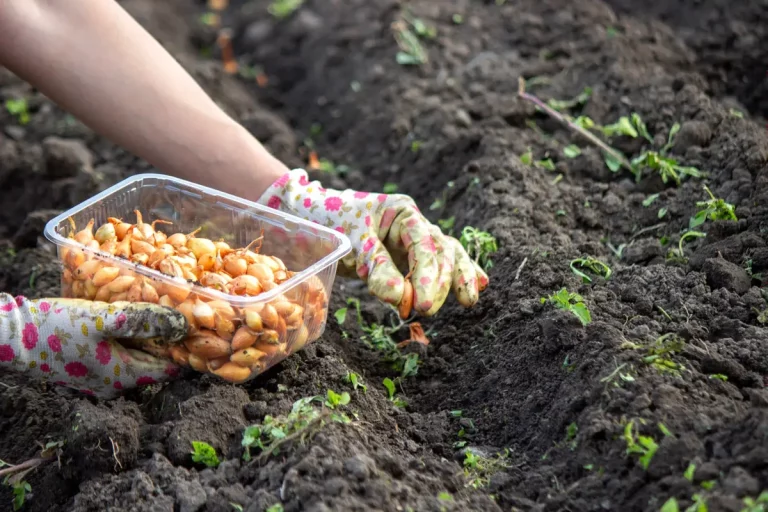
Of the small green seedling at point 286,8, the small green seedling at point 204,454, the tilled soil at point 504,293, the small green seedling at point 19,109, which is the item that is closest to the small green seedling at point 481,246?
the tilled soil at point 504,293

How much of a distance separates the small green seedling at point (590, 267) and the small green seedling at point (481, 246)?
11.5 inches

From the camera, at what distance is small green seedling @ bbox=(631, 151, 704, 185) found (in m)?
2.96

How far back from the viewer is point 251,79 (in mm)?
4699

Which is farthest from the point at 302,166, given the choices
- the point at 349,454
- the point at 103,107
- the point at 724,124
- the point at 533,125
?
the point at 349,454

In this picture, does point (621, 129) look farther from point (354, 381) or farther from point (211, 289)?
point (211, 289)

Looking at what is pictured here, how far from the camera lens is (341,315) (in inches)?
105

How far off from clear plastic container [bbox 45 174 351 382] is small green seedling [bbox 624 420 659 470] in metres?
0.82

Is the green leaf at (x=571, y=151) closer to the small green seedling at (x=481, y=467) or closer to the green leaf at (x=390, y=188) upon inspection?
the green leaf at (x=390, y=188)

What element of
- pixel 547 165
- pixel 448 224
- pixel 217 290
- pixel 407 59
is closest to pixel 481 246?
pixel 448 224

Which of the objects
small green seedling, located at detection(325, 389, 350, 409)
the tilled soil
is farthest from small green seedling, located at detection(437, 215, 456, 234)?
small green seedling, located at detection(325, 389, 350, 409)

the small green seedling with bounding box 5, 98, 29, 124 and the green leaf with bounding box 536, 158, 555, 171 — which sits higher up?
the green leaf with bounding box 536, 158, 555, 171

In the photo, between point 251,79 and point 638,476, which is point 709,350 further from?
point 251,79

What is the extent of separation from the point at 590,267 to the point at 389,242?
2.02ft

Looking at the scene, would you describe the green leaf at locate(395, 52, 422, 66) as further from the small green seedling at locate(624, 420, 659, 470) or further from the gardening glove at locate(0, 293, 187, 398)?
the small green seedling at locate(624, 420, 659, 470)
